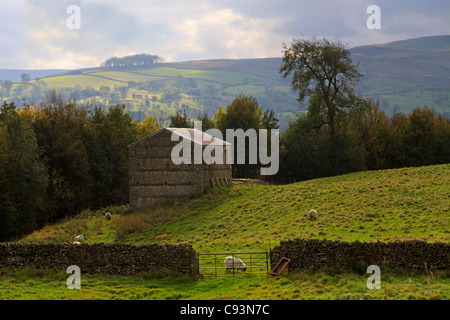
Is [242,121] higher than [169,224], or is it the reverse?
[242,121]

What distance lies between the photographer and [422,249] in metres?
21.9

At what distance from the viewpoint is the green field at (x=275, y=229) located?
805 inches

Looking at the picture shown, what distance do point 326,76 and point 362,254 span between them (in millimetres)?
47490

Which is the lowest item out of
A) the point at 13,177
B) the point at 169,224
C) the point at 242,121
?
the point at 169,224

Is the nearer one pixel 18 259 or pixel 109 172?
pixel 18 259

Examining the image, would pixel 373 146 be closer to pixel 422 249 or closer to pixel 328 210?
pixel 328 210

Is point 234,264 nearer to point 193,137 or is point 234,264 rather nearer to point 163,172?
point 163,172

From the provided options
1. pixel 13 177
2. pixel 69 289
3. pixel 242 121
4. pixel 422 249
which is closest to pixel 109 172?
pixel 13 177

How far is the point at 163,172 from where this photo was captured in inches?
1989

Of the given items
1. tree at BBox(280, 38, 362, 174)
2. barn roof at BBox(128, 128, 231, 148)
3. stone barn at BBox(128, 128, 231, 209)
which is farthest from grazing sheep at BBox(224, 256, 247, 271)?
tree at BBox(280, 38, 362, 174)

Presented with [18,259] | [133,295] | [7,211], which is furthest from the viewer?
[7,211]

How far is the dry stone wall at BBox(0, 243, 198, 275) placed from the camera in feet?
79.3
